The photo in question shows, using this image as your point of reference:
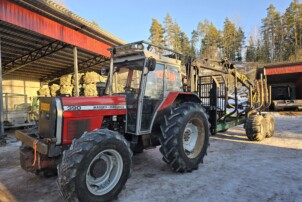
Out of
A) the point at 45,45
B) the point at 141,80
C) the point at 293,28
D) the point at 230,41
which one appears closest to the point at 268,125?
the point at 141,80

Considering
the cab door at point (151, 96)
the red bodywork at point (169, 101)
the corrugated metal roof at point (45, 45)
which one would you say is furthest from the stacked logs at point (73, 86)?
the red bodywork at point (169, 101)

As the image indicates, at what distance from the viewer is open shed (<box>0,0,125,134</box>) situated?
32.5 ft

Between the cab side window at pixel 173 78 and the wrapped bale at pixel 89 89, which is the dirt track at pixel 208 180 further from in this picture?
the wrapped bale at pixel 89 89

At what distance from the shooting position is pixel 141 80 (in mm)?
4824

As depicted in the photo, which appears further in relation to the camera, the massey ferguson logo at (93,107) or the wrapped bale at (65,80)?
the wrapped bale at (65,80)

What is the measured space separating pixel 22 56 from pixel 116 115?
13987 millimetres

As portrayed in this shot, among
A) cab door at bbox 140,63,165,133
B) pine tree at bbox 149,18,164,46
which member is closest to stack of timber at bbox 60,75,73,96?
cab door at bbox 140,63,165,133

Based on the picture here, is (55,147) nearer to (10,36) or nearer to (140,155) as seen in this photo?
(140,155)

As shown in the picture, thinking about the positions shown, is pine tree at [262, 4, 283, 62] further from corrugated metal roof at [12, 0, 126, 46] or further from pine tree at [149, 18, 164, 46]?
corrugated metal roof at [12, 0, 126, 46]

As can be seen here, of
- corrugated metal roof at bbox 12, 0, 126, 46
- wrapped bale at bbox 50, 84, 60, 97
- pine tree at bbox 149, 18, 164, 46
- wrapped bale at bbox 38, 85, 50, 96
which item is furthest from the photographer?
pine tree at bbox 149, 18, 164, 46

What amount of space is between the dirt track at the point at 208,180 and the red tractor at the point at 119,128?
364mm

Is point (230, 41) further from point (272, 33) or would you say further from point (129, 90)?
point (129, 90)

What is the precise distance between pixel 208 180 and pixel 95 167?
6.90 feet

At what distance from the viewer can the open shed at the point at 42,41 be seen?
32.5 ft
